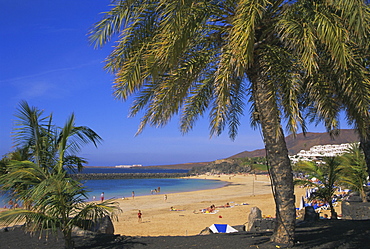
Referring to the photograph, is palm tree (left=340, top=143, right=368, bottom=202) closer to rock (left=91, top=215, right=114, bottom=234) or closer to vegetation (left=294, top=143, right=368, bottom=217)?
vegetation (left=294, top=143, right=368, bottom=217)

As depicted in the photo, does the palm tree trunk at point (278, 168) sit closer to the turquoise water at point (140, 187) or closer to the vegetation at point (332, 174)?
the vegetation at point (332, 174)

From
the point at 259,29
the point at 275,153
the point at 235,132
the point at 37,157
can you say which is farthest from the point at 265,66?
the point at 37,157

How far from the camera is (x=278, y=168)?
5.47 m

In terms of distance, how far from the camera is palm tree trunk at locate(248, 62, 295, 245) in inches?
213

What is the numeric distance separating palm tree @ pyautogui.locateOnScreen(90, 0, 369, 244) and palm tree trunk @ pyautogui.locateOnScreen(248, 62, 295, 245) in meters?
0.02

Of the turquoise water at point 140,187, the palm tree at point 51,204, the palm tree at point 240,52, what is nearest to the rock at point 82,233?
the palm tree at point 51,204

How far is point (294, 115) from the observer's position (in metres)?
4.73

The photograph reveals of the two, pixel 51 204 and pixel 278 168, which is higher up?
pixel 278 168

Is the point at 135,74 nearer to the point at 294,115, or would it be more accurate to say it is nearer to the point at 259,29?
the point at 259,29

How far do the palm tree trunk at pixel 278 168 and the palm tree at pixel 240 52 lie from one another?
0.02 meters

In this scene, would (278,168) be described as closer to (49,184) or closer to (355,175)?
(49,184)

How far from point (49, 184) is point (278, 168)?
155 inches

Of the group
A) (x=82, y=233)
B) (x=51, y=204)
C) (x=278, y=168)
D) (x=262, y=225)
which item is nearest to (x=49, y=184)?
(x=51, y=204)

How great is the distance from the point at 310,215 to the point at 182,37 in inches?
247
